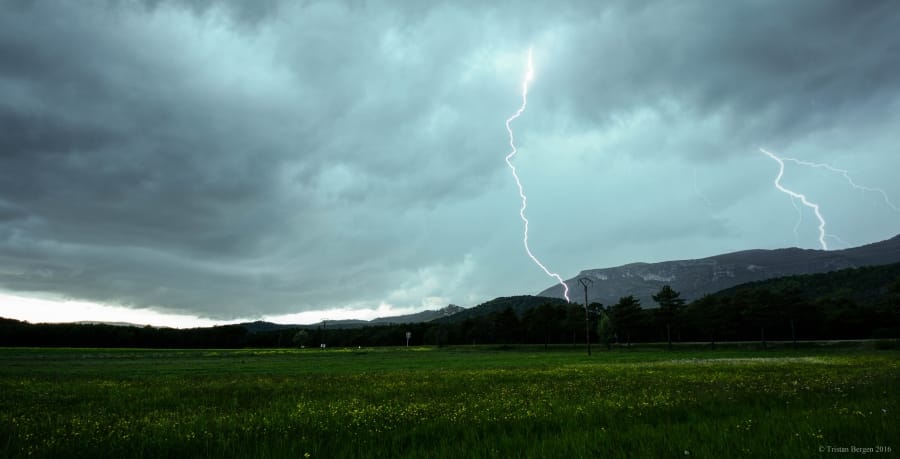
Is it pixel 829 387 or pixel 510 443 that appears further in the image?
pixel 829 387

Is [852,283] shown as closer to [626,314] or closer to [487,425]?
[626,314]

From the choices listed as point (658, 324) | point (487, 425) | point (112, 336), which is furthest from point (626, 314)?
point (112, 336)

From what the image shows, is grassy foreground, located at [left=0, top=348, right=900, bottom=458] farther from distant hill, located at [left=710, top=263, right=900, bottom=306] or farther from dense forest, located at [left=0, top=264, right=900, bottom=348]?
distant hill, located at [left=710, top=263, right=900, bottom=306]

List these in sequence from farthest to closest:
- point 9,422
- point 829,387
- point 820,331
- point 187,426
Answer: point 820,331
point 829,387
point 9,422
point 187,426

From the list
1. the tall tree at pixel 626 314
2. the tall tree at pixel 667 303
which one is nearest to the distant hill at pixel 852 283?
the tall tree at pixel 626 314

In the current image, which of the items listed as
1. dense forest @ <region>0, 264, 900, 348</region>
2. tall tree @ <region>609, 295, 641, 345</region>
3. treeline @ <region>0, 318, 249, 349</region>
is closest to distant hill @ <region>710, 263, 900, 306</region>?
dense forest @ <region>0, 264, 900, 348</region>

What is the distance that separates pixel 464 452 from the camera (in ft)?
21.3

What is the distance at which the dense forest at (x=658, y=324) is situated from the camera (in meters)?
90.7

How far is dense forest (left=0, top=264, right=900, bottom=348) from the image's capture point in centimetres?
9069

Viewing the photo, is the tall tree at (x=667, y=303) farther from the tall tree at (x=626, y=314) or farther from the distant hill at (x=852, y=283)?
the distant hill at (x=852, y=283)

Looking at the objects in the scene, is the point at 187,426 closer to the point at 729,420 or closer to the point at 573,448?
the point at 573,448

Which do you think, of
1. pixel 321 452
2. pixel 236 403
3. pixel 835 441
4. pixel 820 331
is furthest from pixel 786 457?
pixel 820 331

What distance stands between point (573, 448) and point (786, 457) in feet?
8.46

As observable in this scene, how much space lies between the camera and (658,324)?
4195 inches
